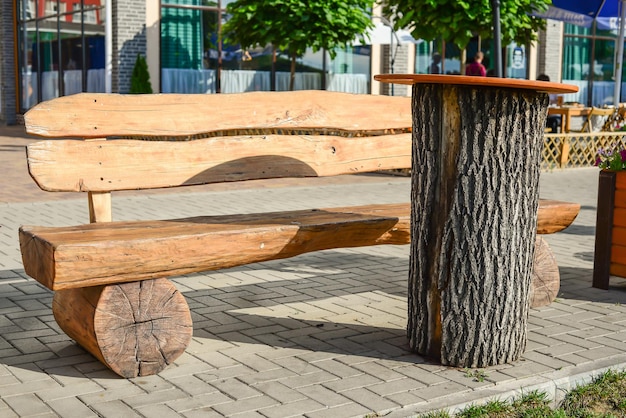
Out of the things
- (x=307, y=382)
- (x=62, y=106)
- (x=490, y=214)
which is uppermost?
(x=62, y=106)

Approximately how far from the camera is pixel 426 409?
12.0ft

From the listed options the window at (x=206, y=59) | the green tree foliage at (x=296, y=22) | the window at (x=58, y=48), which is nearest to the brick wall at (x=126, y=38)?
the window at (x=206, y=59)

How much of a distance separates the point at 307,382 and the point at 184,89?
17.8m

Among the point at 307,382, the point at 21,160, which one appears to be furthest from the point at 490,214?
the point at 21,160

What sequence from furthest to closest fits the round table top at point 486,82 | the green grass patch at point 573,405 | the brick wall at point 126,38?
the brick wall at point 126,38 → the round table top at point 486,82 → the green grass patch at point 573,405

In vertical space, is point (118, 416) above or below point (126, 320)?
below

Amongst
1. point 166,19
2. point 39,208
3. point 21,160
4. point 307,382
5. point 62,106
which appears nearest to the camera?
point 307,382

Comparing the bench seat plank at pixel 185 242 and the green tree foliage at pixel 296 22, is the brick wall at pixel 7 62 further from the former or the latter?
the bench seat plank at pixel 185 242

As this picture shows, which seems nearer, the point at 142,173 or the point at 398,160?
the point at 142,173

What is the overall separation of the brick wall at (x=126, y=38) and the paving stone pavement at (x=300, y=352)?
13.3m

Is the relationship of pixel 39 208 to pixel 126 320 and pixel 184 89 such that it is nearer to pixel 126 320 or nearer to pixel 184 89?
pixel 126 320

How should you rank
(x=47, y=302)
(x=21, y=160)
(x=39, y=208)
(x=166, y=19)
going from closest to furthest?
(x=47, y=302) < (x=39, y=208) < (x=21, y=160) < (x=166, y=19)

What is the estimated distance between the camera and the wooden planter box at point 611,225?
19.4ft

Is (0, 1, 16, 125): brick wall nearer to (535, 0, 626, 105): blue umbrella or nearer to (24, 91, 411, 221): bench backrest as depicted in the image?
(535, 0, 626, 105): blue umbrella
